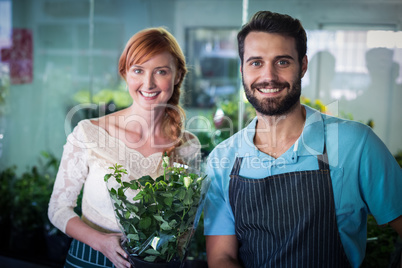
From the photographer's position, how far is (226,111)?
341 centimetres

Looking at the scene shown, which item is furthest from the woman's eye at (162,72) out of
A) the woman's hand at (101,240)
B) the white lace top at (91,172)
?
the woman's hand at (101,240)

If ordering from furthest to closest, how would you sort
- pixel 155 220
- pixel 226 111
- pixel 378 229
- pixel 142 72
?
1. pixel 226 111
2. pixel 378 229
3. pixel 142 72
4. pixel 155 220

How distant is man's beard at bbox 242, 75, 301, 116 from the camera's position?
1466mm

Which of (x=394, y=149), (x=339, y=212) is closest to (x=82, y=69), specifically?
(x=394, y=149)

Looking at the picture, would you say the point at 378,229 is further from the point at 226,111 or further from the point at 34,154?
the point at 34,154

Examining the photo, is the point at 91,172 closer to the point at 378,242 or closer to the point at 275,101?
the point at 275,101

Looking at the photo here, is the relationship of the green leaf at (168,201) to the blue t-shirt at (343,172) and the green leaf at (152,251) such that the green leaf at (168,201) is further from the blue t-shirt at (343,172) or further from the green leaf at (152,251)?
the blue t-shirt at (343,172)

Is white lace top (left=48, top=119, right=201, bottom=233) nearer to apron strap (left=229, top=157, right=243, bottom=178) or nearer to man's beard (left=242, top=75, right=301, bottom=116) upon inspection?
apron strap (left=229, top=157, right=243, bottom=178)

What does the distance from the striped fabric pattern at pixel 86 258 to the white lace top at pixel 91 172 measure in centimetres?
12

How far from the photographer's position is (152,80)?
1.73m

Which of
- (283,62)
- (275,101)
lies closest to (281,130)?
(275,101)

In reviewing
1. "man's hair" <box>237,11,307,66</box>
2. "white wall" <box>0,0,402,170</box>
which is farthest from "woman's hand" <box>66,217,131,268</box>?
"white wall" <box>0,0,402,170</box>

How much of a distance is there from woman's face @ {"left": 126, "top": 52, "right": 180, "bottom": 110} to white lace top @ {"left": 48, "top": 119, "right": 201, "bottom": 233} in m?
0.24

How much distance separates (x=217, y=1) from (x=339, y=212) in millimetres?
3264
